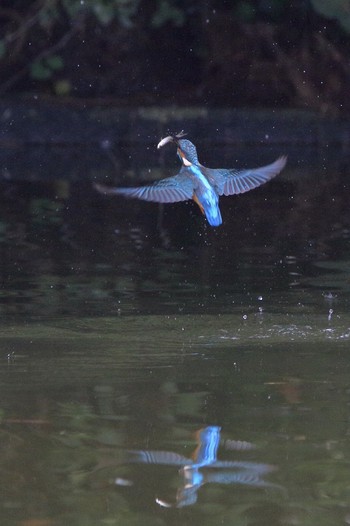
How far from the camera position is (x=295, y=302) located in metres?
5.70

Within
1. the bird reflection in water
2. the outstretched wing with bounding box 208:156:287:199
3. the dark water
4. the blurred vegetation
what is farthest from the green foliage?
the bird reflection in water

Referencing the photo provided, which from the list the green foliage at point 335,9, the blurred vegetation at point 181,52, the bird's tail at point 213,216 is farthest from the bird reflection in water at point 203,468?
the blurred vegetation at point 181,52

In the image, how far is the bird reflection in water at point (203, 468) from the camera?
10.6 feet

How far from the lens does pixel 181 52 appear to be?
15.3 m

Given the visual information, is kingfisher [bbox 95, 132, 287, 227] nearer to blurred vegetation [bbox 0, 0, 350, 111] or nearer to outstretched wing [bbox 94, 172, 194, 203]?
outstretched wing [bbox 94, 172, 194, 203]

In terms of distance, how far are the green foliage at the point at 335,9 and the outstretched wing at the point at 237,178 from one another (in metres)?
8.34

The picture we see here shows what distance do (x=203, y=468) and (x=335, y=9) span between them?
10.6m

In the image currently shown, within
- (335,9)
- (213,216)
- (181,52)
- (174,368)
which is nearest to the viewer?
(174,368)

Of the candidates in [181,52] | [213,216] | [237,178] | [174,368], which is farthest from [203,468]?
[181,52]

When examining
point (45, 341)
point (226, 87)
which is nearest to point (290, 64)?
point (226, 87)

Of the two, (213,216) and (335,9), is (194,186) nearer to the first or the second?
(213,216)

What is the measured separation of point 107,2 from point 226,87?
2.10m

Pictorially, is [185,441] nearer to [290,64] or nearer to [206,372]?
[206,372]

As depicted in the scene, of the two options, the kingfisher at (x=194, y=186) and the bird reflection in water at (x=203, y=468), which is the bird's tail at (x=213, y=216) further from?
the bird reflection in water at (x=203, y=468)
